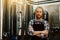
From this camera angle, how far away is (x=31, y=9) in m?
1.82

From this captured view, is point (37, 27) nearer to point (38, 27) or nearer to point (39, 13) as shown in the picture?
point (38, 27)

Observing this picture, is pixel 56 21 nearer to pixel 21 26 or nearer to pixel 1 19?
pixel 21 26

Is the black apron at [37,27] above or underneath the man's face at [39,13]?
underneath

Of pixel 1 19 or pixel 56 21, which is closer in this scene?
pixel 56 21

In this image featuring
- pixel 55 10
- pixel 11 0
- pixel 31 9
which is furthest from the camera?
pixel 11 0

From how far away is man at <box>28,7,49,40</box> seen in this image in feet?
5.85

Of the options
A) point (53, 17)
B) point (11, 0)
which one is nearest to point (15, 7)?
point (11, 0)

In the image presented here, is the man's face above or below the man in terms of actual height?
above

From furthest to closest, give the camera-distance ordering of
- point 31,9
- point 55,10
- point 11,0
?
1. point 11,0
2. point 31,9
3. point 55,10

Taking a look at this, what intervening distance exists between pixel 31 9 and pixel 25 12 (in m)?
0.10

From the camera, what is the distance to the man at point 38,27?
1.78 meters

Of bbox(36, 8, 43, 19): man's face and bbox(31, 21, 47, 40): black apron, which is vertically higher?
bbox(36, 8, 43, 19): man's face

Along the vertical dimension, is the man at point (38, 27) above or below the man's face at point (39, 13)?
below

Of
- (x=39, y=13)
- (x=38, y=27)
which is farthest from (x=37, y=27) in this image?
(x=39, y=13)
